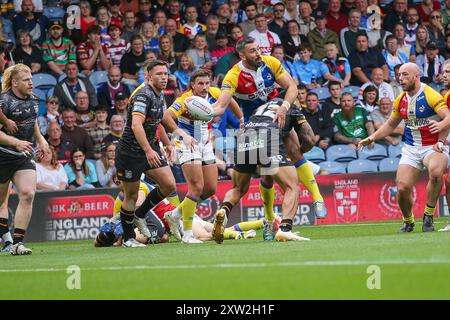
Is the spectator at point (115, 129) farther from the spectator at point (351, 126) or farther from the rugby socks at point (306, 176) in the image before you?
the rugby socks at point (306, 176)

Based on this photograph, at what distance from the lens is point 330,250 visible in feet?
32.1

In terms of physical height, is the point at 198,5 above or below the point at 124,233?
above

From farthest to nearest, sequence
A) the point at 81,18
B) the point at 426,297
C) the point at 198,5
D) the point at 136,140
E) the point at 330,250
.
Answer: the point at 198,5
the point at 81,18
the point at 136,140
the point at 330,250
the point at 426,297

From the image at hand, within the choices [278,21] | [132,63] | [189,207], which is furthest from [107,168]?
[278,21]

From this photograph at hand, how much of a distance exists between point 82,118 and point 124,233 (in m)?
6.88

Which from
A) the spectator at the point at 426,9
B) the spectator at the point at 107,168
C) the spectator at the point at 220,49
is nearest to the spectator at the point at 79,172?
the spectator at the point at 107,168

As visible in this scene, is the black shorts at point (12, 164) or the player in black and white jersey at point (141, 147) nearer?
the player in black and white jersey at point (141, 147)

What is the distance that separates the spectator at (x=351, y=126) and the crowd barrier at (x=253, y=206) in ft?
6.69

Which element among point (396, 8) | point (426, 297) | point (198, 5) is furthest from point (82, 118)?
point (426, 297)

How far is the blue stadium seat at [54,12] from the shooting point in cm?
2139

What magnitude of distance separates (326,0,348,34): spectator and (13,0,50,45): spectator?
23.0ft

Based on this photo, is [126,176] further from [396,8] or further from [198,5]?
[396,8]

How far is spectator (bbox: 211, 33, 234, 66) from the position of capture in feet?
69.3

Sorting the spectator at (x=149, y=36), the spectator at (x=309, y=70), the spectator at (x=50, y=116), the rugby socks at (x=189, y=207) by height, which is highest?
the spectator at (x=149, y=36)
